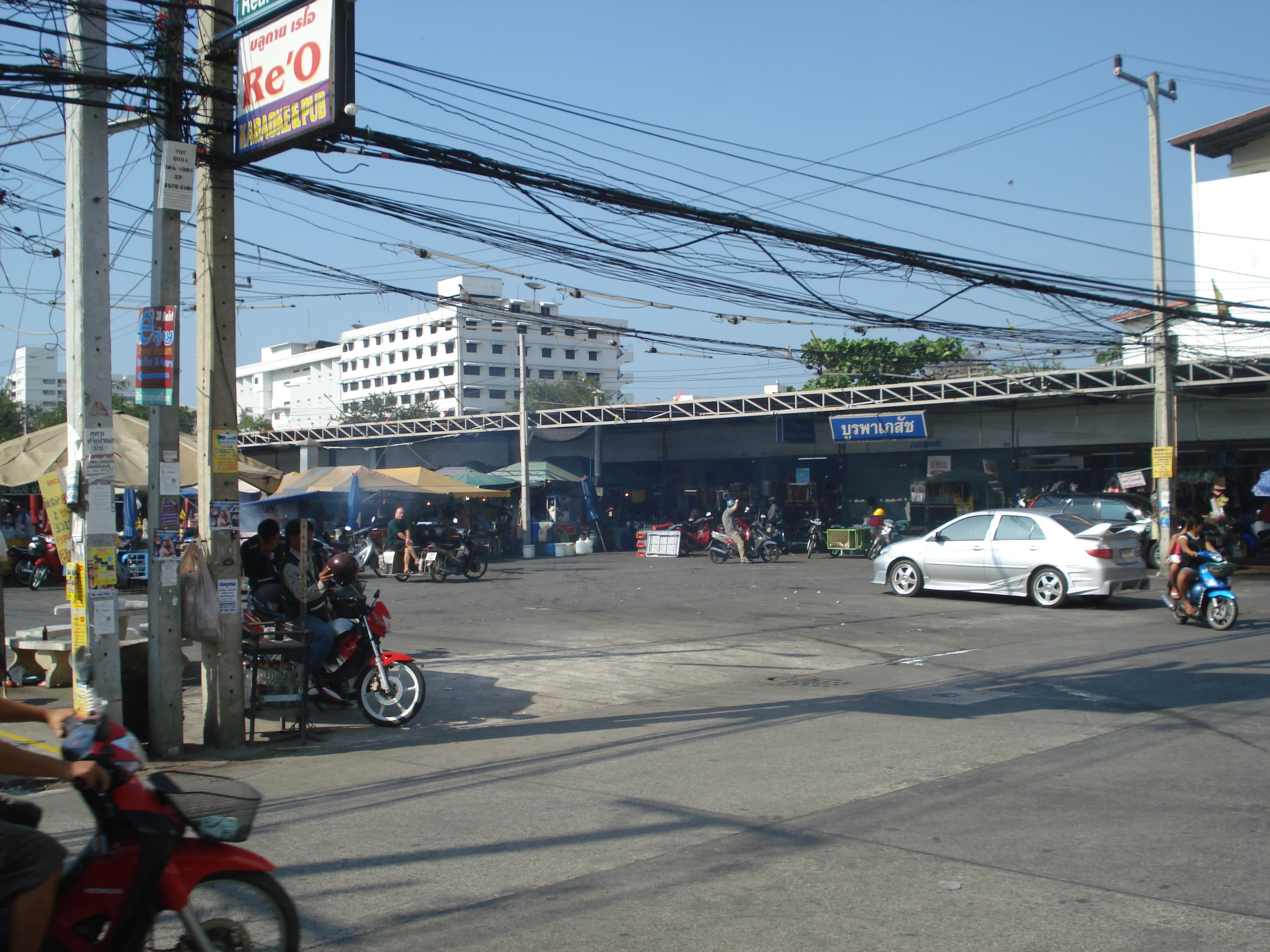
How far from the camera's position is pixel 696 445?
130 feet

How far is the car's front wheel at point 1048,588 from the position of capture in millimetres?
16422

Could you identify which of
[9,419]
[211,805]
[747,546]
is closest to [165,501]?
[211,805]

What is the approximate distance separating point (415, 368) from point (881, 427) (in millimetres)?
82522

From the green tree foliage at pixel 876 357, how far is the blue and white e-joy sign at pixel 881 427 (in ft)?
35.9

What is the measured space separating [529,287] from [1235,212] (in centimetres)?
2259

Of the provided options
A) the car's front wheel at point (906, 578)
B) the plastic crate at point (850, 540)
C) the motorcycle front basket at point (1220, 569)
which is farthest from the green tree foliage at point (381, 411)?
the motorcycle front basket at point (1220, 569)

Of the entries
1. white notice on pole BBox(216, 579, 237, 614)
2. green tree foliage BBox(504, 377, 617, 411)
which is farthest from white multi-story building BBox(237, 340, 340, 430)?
white notice on pole BBox(216, 579, 237, 614)

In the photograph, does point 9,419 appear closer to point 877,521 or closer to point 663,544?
point 663,544

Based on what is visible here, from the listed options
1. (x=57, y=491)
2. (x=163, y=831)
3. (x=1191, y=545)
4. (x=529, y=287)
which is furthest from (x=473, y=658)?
(x=529, y=287)

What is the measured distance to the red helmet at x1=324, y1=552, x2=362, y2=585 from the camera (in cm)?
889

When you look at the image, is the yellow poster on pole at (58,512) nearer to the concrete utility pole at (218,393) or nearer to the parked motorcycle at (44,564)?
the concrete utility pole at (218,393)

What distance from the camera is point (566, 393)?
82188 millimetres

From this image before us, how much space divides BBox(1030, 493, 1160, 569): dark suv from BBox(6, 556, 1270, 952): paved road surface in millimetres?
12057

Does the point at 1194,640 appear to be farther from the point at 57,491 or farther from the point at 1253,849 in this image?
the point at 57,491
